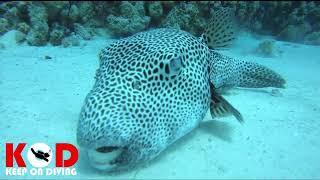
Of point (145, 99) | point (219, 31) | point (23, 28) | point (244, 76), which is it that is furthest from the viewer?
point (23, 28)

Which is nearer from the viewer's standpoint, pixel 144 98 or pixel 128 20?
pixel 144 98

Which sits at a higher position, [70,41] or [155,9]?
[155,9]

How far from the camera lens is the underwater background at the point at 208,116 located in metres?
3.66

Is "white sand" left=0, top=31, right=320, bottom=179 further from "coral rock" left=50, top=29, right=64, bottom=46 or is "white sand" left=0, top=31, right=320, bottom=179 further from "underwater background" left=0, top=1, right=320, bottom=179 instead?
"coral rock" left=50, top=29, right=64, bottom=46

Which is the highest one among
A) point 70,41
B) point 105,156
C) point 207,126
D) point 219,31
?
point 219,31

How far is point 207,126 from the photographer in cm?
443

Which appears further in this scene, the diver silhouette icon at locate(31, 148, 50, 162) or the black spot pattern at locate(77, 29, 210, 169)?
the diver silhouette icon at locate(31, 148, 50, 162)

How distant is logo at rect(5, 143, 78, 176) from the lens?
11.3ft

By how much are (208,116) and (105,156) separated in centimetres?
215

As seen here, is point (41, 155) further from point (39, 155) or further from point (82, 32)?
point (82, 32)

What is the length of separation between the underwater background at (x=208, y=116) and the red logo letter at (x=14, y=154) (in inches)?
3.3

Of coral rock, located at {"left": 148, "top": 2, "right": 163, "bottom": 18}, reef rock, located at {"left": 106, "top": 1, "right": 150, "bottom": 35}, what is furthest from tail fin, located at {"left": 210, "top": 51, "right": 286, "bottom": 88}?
coral rock, located at {"left": 148, "top": 2, "right": 163, "bottom": 18}

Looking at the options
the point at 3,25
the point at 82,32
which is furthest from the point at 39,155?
the point at 3,25

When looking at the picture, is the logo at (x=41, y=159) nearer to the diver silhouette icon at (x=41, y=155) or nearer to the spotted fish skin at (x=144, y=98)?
the diver silhouette icon at (x=41, y=155)
